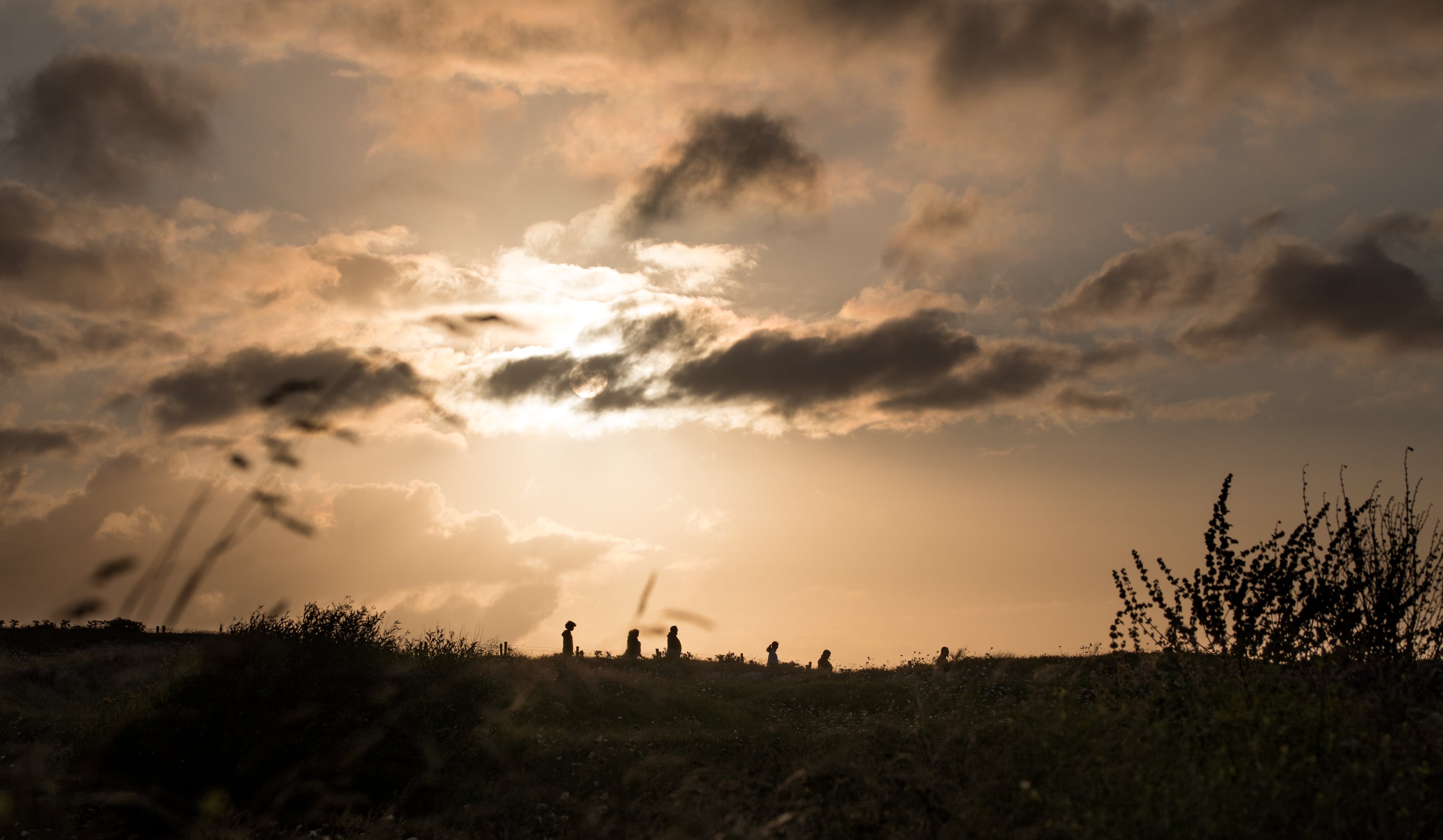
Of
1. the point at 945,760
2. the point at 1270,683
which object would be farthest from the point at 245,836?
the point at 1270,683

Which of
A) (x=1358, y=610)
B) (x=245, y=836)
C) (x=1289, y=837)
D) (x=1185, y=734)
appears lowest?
(x=245, y=836)

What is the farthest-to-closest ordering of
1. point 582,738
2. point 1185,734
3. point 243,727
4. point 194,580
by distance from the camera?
point 582,738
point 243,727
point 1185,734
point 194,580

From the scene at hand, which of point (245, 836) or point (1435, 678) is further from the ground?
point (1435, 678)

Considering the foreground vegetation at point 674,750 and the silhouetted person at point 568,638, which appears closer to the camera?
the foreground vegetation at point 674,750

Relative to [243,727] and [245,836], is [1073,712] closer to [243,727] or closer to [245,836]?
[245,836]

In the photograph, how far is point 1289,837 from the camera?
6930mm

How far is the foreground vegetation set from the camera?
744 centimetres

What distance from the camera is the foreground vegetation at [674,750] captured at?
7441 mm

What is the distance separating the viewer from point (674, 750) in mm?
15227

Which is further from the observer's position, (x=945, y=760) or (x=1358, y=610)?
(x=1358, y=610)

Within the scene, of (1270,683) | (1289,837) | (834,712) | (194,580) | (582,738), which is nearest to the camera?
(1289,837)

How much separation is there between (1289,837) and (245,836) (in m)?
11.5

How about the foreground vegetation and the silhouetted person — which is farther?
the silhouetted person

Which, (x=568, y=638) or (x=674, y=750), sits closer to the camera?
(x=674, y=750)
